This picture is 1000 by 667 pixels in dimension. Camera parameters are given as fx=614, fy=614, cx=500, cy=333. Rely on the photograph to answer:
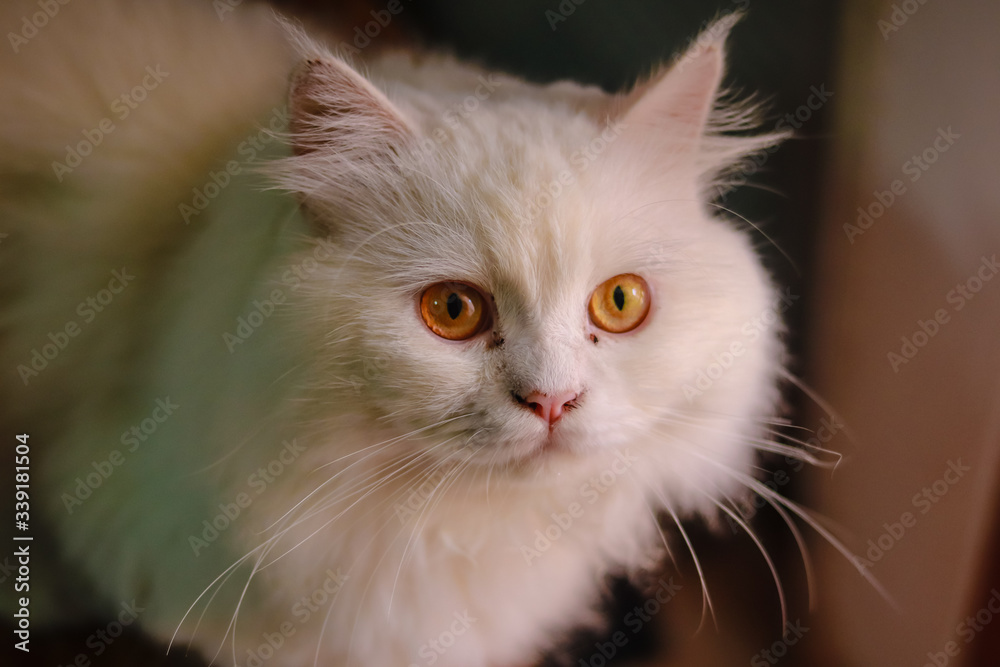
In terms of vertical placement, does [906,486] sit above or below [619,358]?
above

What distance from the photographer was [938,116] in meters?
0.90

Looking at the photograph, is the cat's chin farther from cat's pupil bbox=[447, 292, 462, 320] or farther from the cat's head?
cat's pupil bbox=[447, 292, 462, 320]

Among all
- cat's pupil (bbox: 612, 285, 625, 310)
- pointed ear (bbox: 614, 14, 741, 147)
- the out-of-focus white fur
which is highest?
pointed ear (bbox: 614, 14, 741, 147)

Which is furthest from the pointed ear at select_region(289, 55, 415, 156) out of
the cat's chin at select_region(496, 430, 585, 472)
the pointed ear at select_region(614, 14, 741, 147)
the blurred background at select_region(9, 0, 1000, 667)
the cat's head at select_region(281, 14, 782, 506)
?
the cat's chin at select_region(496, 430, 585, 472)

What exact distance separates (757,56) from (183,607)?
1180mm

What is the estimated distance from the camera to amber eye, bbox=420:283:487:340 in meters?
0.82

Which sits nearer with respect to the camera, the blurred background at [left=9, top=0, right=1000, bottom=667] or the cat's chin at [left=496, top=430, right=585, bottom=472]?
the cat's chin at [left=496, top=430, right=585, bottom=472]

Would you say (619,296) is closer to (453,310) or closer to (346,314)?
(453,310)

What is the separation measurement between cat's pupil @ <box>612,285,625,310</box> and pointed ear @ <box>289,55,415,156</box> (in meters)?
0.35

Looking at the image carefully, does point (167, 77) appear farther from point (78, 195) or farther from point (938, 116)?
point (938, 116)

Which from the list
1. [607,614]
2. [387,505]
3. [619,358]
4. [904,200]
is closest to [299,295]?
[387,505]

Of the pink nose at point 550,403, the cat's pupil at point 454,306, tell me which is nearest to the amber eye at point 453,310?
the cat's pupil at point 454,306

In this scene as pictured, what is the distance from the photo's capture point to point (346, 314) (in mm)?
822

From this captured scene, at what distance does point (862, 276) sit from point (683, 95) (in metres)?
0.40
